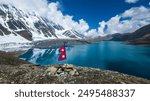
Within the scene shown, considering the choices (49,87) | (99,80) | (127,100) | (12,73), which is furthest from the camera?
(12,73)

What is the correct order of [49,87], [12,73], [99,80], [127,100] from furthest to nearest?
[12,73]
[99,80]
[49,87]
[127,100]

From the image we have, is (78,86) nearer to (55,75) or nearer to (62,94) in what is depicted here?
(62,94)

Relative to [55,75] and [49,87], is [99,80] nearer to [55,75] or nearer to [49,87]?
[55,75]

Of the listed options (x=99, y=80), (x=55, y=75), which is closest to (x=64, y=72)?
(x=55, y=75)

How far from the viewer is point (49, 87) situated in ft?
46.2

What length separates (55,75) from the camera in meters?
25.5

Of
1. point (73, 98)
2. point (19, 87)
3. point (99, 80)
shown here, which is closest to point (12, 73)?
point (99, 80)

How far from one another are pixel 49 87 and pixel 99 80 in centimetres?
1160

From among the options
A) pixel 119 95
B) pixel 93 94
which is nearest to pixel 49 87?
pixel 93 94

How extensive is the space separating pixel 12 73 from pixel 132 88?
61.9 feet

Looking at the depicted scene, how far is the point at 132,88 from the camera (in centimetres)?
1391

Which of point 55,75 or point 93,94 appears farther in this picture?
point 55,75

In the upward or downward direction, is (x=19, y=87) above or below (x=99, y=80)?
above

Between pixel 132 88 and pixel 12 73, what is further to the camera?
pixel 12 73
